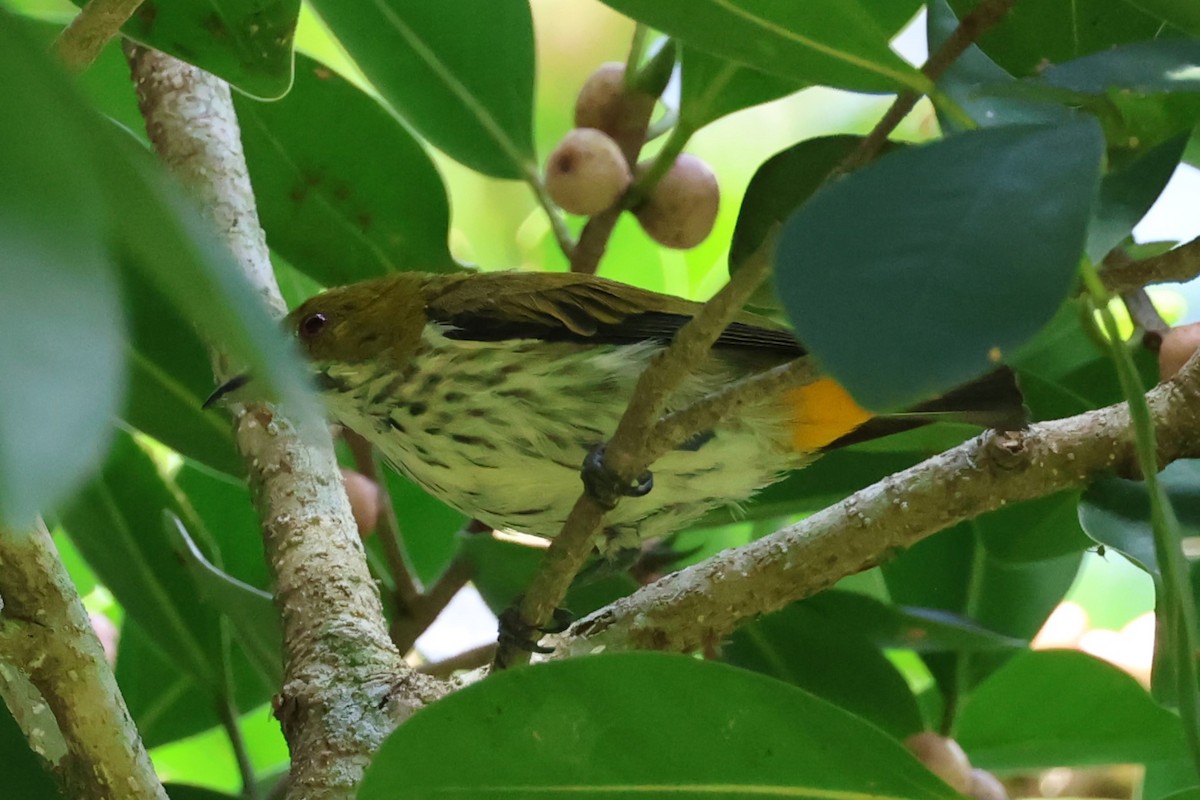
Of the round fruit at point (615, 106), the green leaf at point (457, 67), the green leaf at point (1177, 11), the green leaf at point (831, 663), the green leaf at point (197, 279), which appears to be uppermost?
the round fruit at point (615, 106)

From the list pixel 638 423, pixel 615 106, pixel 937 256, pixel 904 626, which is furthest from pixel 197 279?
pixel 615 106

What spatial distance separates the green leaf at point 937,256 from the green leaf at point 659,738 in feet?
1.44

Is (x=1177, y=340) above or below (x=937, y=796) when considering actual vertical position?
above

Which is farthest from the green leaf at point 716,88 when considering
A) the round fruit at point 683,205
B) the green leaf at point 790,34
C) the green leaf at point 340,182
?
A: the green leaf at point 790,34

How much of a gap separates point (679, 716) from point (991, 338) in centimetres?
51

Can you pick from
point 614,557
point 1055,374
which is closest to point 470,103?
point 614,557

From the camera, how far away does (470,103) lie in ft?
5.42

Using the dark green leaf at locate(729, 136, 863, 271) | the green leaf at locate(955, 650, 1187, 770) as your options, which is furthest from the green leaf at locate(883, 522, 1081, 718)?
the dark green leaf at locate(729, 136, 863, 271)

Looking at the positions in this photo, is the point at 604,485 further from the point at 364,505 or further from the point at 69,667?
the point at 364,505

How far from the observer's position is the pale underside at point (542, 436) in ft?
4.92

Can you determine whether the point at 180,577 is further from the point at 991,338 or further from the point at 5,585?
the point at 991,338

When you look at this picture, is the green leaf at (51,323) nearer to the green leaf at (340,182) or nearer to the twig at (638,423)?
the twig at (638,423)

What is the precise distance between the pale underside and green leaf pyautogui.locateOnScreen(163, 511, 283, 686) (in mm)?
268

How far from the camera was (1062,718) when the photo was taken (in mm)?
1574
